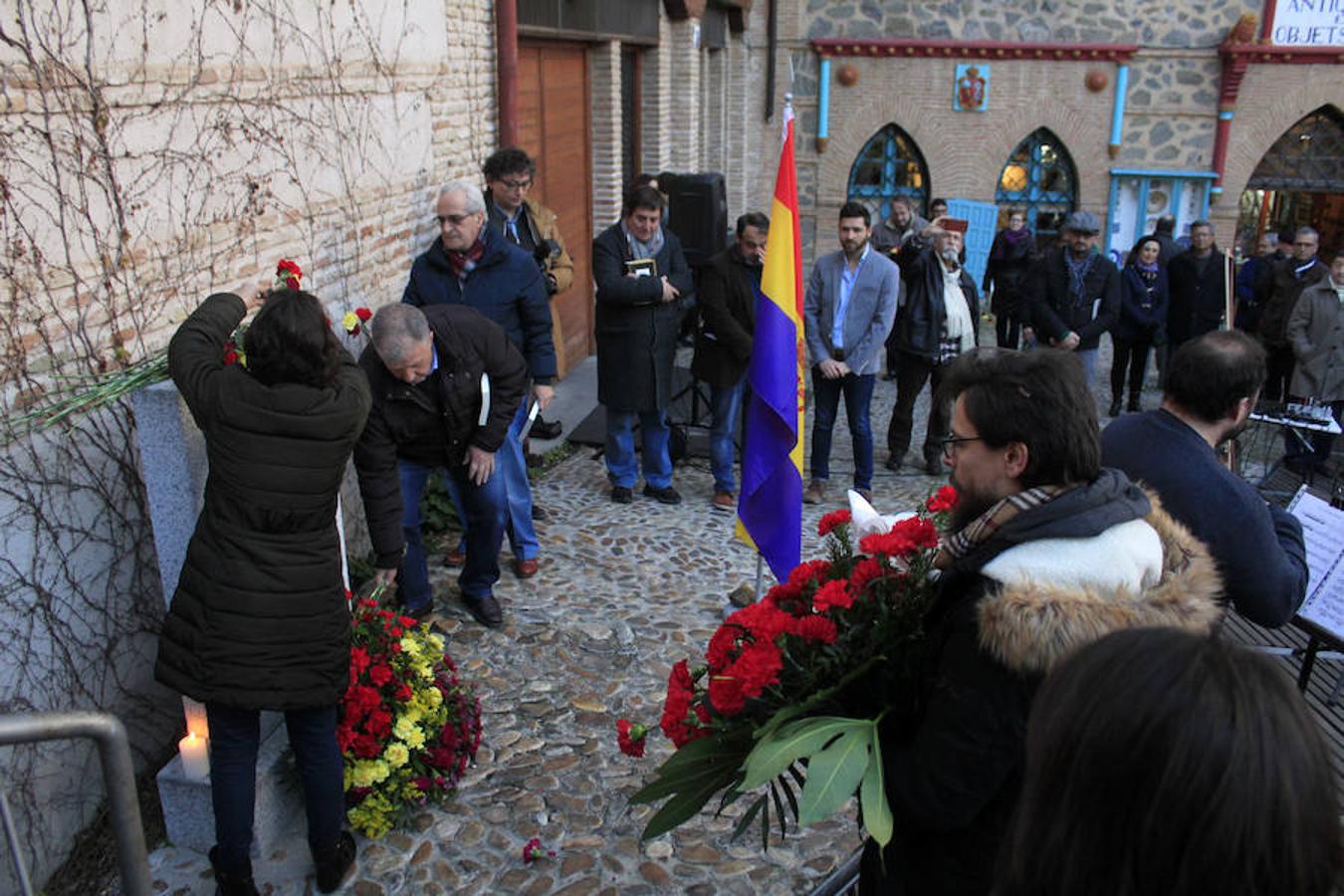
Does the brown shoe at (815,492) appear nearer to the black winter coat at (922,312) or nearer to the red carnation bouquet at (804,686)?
the black winter coat at (922,312)

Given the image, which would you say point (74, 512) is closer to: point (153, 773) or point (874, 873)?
point (153, 773)

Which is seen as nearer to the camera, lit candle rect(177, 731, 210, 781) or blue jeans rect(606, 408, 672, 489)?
lit candle rect(177, 731, 210, 781)

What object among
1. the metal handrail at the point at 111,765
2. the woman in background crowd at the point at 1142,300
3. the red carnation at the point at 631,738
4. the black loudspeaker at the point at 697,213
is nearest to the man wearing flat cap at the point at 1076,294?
the woman in background crowd at the point at 1142,300

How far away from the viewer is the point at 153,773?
160 inches

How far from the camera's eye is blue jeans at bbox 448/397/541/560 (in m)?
5.38

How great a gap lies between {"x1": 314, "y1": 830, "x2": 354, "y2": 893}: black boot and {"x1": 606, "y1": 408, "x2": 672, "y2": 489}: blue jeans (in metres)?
3.70

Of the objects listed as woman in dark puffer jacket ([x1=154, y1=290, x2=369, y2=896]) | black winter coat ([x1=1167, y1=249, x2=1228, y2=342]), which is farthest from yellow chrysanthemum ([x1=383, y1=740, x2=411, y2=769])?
black winter coat ([x1=1167, y1=249, x2=1228, y2=342])

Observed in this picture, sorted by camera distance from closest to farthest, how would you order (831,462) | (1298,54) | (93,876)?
1. (93,876)
2. (831,462)
3. (1298,54)

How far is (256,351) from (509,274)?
2604 mm

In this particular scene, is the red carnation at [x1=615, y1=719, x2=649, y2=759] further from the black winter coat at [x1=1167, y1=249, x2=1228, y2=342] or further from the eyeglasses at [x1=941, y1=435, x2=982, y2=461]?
the black winter coat at [x1=1167, y1=249, x2=1228, y2=342]

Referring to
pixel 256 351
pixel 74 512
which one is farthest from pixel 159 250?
pixel 256 351

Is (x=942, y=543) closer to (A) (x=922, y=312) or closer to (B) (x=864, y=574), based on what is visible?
(B) (x=864, y=574)

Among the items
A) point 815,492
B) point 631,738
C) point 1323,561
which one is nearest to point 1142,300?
point 815,492

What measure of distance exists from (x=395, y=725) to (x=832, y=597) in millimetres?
2016
